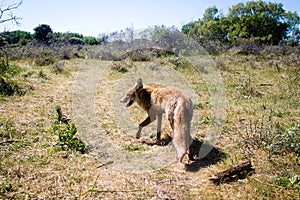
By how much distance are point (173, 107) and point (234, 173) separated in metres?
1.45

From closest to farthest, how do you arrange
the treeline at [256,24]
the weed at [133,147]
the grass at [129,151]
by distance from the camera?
1. the grass at [129,151]
2. the weed at [133,147]
3. the treeline at [256,24]

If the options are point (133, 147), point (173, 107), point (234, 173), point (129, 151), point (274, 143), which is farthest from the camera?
point (133, 147)

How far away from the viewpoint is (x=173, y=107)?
15.0ft

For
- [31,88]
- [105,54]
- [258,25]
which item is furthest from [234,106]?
[258,25]

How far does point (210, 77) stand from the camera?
11391mm

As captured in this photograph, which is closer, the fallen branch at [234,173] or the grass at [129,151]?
the grass at [129,151]

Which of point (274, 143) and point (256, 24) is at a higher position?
point (256, 24)

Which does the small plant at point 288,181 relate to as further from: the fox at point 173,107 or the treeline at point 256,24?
the treeline at point 256,24

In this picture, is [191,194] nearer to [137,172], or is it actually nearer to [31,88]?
[137,172]

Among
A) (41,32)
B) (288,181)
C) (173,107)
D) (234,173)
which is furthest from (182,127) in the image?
(41,32)

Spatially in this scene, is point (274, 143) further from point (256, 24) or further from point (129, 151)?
point (256, 24)

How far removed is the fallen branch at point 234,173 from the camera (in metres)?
3.67

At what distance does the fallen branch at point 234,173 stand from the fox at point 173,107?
1.88 feet

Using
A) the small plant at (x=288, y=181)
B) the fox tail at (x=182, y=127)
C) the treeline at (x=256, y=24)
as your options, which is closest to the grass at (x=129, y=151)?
the small plant at (x=288, y=181)
